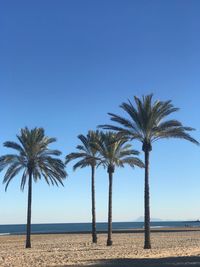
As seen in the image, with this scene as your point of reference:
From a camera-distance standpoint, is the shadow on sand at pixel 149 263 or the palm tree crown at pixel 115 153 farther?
the palm tree crown at pixel 115 153

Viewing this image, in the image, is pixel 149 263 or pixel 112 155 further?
pixel 112 155

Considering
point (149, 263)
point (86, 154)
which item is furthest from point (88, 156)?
point (149, 263)

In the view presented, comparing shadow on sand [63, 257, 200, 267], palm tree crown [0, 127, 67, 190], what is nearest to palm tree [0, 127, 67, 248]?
palm tree crown [0, 127, 67, 190]

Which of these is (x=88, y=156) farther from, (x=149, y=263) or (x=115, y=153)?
(x=149, y=263)

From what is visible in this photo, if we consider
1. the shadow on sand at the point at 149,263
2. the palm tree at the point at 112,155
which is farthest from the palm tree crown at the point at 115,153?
the shadow on sand at the point at 149,263

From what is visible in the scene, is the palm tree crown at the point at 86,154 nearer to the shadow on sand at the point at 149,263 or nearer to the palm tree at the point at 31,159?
the palm tree at the point at 31,159

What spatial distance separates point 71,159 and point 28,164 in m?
5.14

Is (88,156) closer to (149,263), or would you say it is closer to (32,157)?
(32,157)

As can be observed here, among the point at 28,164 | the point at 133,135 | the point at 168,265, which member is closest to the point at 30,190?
the point at 28,164

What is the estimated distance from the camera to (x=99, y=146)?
160 ft

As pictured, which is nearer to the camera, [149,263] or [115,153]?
[149,263]

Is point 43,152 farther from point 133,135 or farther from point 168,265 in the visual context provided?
point 168,265

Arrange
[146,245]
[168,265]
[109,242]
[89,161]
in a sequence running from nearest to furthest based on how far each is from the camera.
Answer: [168,265], [146,245], [109,242], [89,161]

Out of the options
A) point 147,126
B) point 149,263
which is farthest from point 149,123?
point 149,263
